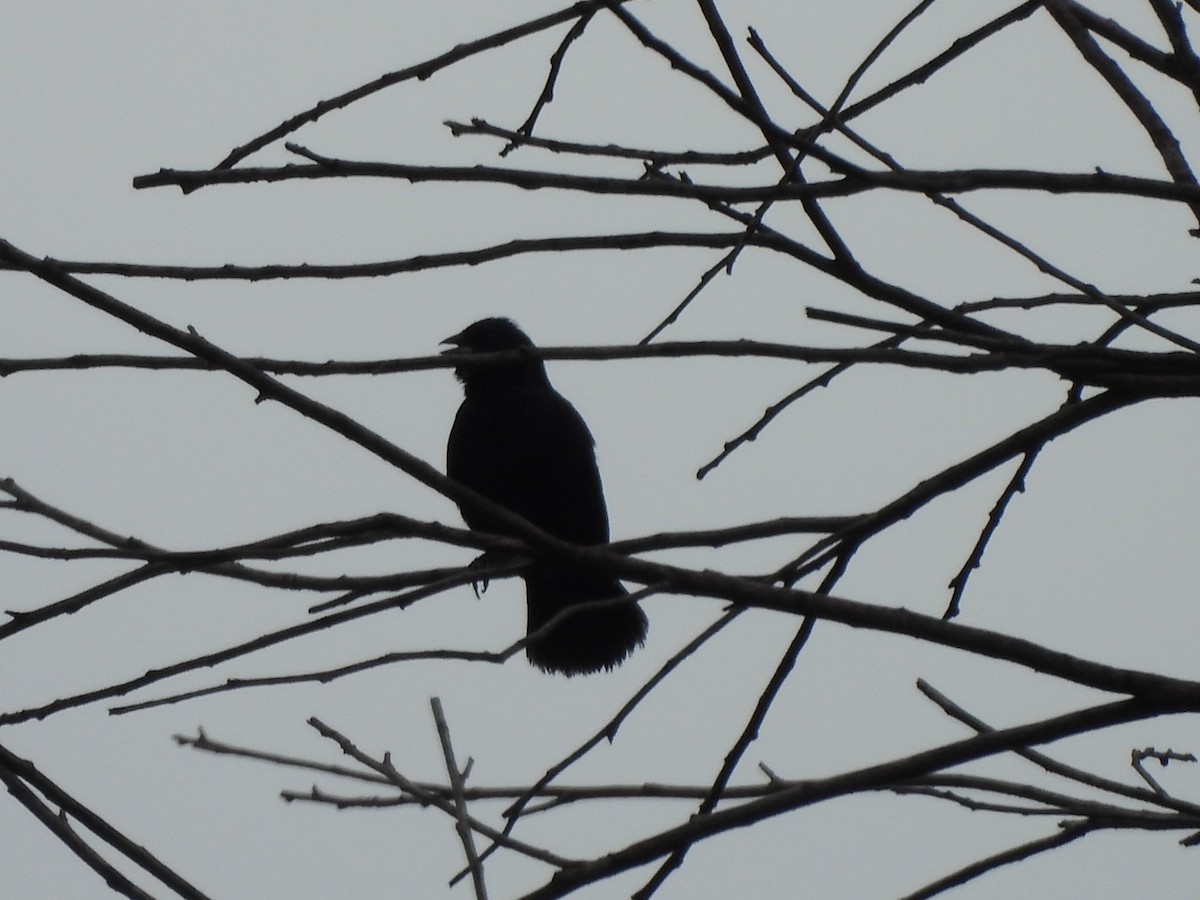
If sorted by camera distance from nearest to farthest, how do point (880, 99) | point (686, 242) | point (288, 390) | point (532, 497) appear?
point (288, 390), point (686, 242), point (880, 99), point (532, 497)

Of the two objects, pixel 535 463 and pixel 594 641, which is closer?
pixel 594 641

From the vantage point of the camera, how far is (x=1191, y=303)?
1844 millimetres

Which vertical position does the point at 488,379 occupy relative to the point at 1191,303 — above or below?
above

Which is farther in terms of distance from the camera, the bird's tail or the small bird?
→ the small bird

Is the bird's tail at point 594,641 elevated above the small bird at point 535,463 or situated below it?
below

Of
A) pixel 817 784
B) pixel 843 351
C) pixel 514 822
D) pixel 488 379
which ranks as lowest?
pixel 817 784

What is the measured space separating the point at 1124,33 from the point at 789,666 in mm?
858

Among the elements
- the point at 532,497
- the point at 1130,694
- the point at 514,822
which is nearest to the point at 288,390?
the point at 514,822

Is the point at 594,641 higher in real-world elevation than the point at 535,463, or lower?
lower

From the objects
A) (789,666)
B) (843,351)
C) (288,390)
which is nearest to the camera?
(288,390)

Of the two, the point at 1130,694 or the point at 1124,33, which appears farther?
the point at 1124,33

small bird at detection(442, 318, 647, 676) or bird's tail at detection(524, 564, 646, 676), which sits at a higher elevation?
small bird at detection(442, 318, 647, 676)

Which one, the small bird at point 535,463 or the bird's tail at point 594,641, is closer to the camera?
the bird's tail at point 594,641

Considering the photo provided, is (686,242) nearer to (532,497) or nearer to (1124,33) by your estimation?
(1124,33)
